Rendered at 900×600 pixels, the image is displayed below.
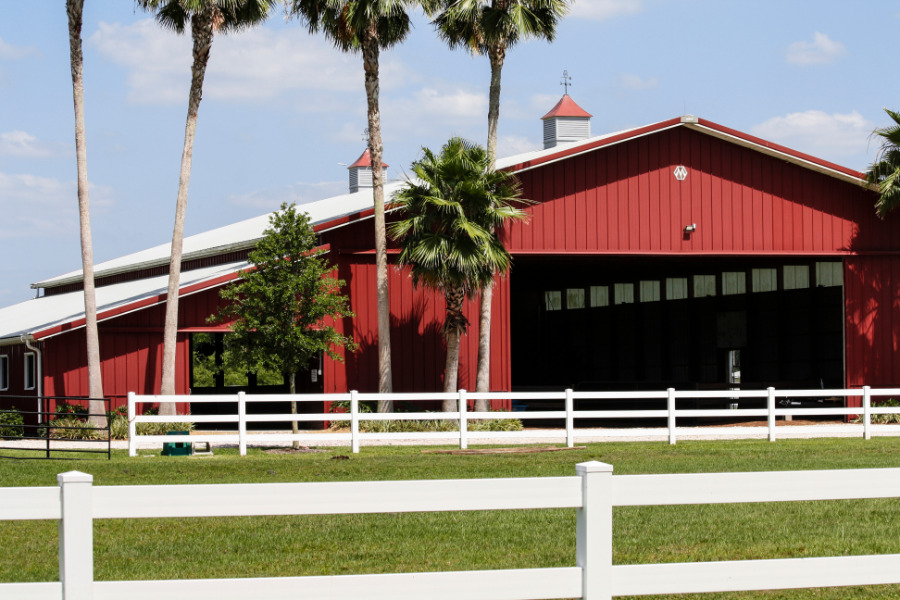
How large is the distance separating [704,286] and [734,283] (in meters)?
1.66

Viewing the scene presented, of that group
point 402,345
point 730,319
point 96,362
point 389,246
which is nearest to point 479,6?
point 389,246

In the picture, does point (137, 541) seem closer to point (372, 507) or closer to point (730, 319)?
point (372, 507)

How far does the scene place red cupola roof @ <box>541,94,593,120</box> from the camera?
45400mm

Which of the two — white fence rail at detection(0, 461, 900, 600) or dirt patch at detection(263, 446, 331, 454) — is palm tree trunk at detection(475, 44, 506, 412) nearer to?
dirt patch at detection(263, 446, 331, 454)

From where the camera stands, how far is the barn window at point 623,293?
44.8 meters

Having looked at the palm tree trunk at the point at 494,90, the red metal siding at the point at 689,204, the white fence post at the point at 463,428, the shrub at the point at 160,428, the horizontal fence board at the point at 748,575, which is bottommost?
the shrub at the point at 160,428

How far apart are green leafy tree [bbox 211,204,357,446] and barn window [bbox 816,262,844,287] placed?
16428mm

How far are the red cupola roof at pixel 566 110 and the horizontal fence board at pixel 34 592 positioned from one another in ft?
135

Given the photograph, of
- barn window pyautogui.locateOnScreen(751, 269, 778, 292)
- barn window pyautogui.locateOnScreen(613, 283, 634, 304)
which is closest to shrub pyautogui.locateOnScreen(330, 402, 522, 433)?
barn window pyautogui.locateOnScreen(751, 269, 778, 292)

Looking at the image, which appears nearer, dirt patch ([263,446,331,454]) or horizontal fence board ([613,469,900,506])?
horizontal fence board ([613,469,900,506])

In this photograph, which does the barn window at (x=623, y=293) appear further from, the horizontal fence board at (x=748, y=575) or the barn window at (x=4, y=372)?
the horizontal fence board at (x=748, y=575)

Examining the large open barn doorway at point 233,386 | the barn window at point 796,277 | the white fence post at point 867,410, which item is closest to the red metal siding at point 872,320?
the barn window at point 796,277

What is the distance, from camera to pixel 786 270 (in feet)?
120

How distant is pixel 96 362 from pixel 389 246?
25.1 feet
